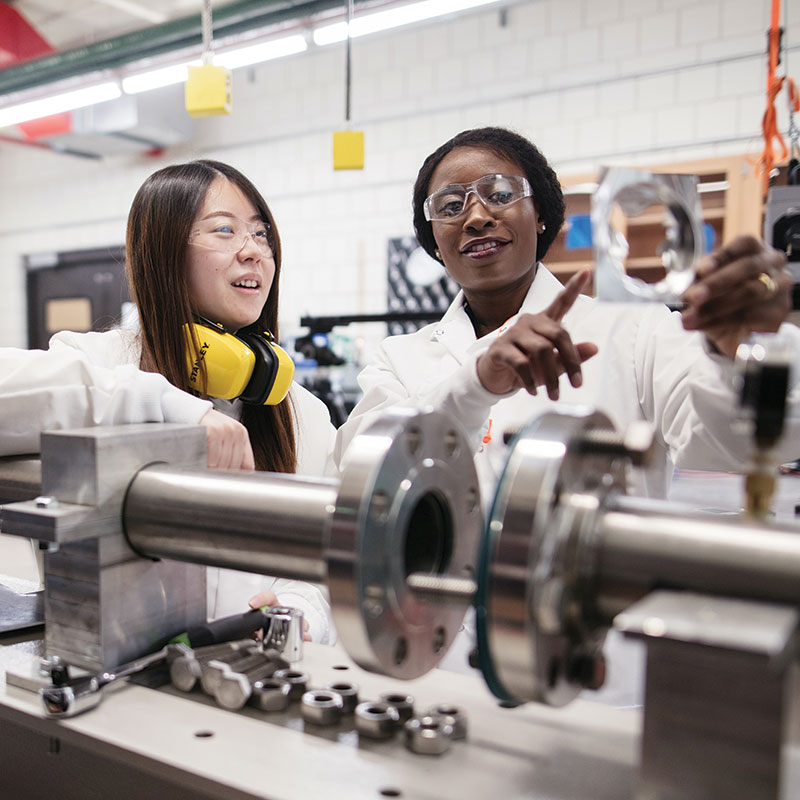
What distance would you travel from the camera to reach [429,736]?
0.59m

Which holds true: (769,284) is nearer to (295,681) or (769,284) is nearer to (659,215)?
(659,215)

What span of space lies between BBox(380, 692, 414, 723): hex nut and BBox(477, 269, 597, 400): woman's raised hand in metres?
0.33

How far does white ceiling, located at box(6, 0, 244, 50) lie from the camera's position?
5.12 meters

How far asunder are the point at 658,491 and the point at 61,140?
5.82 meters

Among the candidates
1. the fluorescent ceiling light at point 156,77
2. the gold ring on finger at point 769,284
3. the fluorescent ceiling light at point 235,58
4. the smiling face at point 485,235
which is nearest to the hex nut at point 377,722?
the gold ring on finger at point 769,284

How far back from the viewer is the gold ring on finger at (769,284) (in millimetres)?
622

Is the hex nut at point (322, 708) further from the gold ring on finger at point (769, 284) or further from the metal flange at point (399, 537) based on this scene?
the gold ring on finger at point (769, 284)

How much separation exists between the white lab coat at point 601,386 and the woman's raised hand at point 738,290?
39 cm

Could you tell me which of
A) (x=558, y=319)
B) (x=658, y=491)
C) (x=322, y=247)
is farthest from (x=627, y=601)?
(x=322, y=247)

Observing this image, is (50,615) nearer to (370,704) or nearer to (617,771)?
(370,704)

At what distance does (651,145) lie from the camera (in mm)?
4246

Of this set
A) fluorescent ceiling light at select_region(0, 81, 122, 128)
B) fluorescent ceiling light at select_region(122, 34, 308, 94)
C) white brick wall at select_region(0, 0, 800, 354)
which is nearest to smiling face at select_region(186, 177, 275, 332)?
fluorescent ceiling light at select_region(122, 34, 308, 94)

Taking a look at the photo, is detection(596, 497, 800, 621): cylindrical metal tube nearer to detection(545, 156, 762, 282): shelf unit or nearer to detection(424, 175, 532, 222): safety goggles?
detection(545, 156, 762, 282): shelf unit

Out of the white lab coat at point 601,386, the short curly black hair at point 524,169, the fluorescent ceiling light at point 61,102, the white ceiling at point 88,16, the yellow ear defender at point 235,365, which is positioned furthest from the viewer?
the white ceiling at point 88,16
